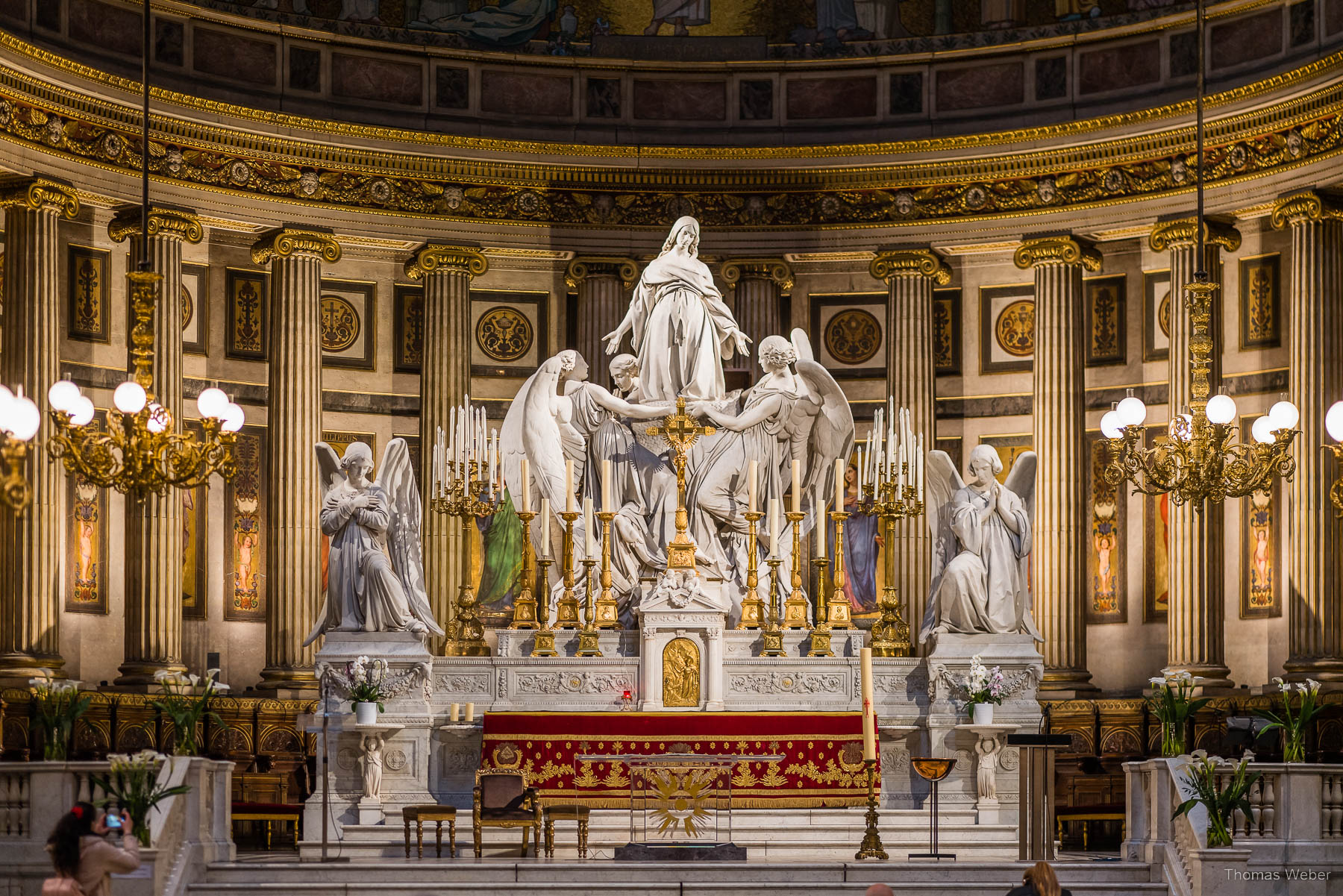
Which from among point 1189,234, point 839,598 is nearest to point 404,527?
point 839,598

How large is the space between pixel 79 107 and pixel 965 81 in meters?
12.8

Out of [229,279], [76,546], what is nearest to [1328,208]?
[229,279]

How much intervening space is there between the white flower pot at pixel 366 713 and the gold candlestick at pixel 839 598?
5.02 m

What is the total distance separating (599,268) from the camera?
32750 mm

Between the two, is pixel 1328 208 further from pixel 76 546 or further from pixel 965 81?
pixel 76 546

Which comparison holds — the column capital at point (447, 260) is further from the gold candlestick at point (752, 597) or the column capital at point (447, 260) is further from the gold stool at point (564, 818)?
the gold stool at point (564, 818)

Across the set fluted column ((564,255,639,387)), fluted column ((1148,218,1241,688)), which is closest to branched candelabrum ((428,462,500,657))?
fluted column ((564,255,639,387))

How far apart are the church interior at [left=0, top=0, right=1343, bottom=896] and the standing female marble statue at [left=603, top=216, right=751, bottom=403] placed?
58 mm

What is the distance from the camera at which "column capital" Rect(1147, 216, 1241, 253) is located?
30.3m

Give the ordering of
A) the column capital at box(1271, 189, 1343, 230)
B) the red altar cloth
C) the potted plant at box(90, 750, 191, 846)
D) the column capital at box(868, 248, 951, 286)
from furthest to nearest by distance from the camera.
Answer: the column capital at box(868, 248, 951, 286), the column capital at box(1271, 189, 1343, 230), the red altar cloth, the potted plant at box(90, 750, 191, 846)

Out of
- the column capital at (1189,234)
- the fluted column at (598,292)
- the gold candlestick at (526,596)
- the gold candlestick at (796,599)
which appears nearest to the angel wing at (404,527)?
the gold candlestick at (526,596)

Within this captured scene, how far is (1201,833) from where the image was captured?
18703 millimetres

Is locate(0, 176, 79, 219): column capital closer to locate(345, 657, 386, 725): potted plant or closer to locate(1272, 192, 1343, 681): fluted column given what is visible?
locate(345, 657, 386, 725): potted plant

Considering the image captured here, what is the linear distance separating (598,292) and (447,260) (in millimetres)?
2388
